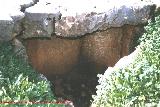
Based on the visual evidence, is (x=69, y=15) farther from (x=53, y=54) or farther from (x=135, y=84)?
(x=135, y=84)

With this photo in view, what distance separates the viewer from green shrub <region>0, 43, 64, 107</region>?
6641mm

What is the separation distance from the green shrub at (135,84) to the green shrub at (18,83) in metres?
0.81

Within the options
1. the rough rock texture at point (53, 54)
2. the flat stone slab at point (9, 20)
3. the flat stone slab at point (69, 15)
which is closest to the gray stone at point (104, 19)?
the flat stone slab at point (69, 15)

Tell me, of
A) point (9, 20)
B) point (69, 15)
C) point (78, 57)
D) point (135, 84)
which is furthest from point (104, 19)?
point (135, 84)

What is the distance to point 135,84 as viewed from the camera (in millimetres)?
6371

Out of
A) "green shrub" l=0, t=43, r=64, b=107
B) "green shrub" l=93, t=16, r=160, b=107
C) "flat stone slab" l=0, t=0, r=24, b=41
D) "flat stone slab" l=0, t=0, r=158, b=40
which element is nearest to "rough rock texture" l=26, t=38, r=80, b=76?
"flat stone slab" l=0, t=0, r=158, b=40

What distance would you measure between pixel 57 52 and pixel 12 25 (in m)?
1.29

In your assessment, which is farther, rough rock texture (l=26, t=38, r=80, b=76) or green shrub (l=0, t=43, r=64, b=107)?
rough rock texture (l=26, t=38, r=80, b=76)

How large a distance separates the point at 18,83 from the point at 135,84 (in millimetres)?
1913

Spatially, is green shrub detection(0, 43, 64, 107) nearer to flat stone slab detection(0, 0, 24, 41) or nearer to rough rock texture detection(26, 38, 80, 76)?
flat stone slab detection(0, 0, 24, 41)


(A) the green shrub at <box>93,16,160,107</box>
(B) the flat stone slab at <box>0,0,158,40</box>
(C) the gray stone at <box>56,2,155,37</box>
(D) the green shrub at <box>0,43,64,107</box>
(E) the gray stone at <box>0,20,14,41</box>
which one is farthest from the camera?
(C) the gray stone at <box>56,2,155,37</box>

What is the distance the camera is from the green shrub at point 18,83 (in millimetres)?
6641

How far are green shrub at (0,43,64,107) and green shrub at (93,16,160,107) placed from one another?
0.81m

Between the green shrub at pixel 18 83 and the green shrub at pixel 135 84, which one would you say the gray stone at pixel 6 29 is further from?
the green shrub at pixel 135 84
